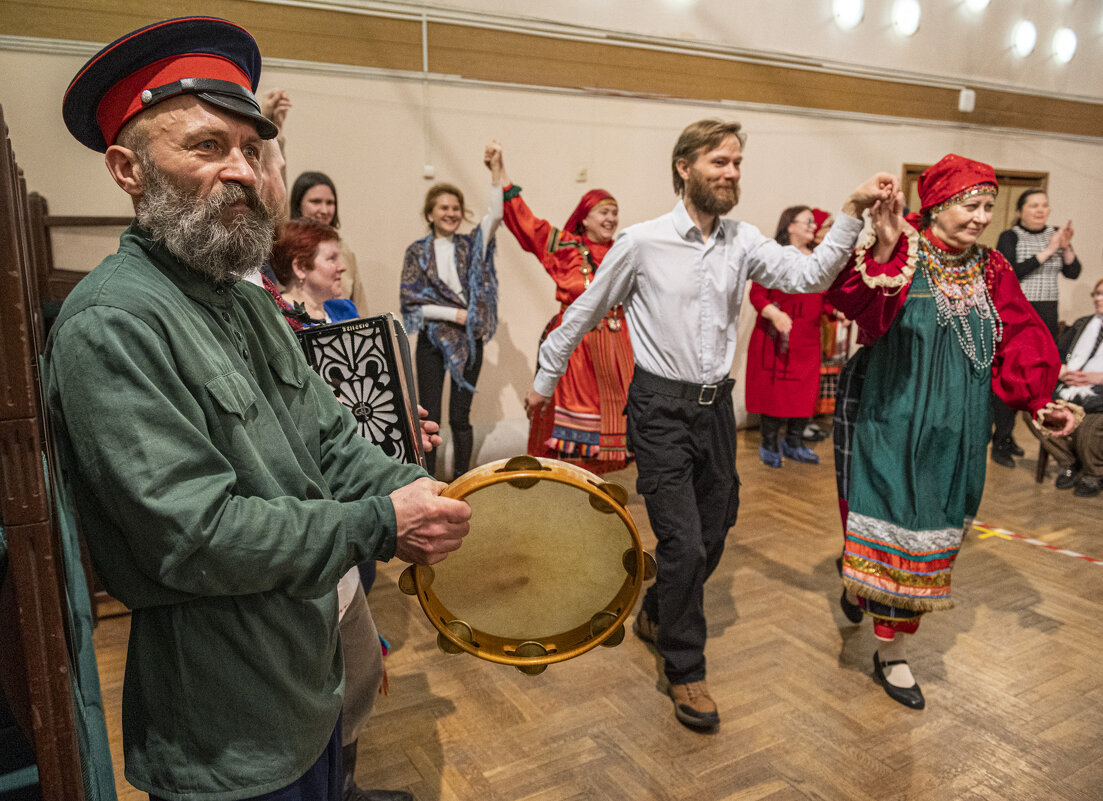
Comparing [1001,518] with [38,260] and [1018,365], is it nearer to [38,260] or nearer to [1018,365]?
[1018,365]

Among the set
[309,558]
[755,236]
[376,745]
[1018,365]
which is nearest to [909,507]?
[1018,365]

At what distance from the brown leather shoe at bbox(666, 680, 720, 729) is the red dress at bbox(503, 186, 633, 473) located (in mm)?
1855

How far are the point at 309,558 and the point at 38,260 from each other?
3.59m

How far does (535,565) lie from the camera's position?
1553 millimetres

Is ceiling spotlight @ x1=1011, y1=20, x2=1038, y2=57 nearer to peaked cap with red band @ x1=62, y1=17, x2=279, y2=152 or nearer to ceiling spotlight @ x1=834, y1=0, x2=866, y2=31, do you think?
ceiling spotlight @ x1=834, y1=0, x2=866, y2=31

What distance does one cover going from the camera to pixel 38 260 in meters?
3.82

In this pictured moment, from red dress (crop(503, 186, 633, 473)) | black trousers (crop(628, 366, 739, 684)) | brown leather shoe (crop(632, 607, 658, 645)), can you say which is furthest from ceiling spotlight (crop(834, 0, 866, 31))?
brown leather shoe (crop(632, 607, 658, 645))

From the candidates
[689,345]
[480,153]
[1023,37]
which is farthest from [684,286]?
[1023,37]

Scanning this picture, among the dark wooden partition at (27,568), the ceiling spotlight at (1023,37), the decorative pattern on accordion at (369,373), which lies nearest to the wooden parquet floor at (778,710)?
the decorative pattern on accordion at (369,373)

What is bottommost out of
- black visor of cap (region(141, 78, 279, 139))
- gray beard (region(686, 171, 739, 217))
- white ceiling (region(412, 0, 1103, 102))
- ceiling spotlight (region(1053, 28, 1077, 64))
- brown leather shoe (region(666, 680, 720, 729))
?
brown leather shoe (region(666, 680, 720, 729))

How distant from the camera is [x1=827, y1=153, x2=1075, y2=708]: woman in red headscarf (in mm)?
2631

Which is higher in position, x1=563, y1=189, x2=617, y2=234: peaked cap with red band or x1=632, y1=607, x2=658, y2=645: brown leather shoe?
x1=563, y1=189, x2=617, y2=234: peaked cap with red band

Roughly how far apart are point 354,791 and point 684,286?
1839 millimetres

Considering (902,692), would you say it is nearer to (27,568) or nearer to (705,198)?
(705,198)
